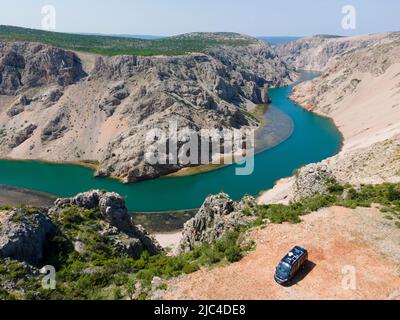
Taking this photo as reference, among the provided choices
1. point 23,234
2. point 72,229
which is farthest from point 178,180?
point 23,234

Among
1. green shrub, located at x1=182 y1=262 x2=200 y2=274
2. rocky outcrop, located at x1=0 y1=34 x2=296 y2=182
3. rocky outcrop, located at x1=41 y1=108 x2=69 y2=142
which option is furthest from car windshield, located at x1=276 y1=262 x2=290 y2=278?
rocky outcrop, located at x1=41 y1=108 x2=69 y2=142

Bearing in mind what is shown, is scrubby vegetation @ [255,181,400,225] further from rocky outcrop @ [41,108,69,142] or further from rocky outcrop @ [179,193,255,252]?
rocky outcrop @ [41,108,69,142]

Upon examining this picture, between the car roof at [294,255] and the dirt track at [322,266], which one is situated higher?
the car roof at [294,255]

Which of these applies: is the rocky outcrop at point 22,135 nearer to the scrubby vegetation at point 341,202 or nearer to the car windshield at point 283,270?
the scrubby vegetation at point 341,202

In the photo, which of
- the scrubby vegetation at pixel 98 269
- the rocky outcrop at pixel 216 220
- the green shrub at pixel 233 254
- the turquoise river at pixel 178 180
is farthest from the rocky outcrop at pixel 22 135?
the green shrub at pixel 233 254

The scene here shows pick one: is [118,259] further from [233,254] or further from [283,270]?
[283,270]
